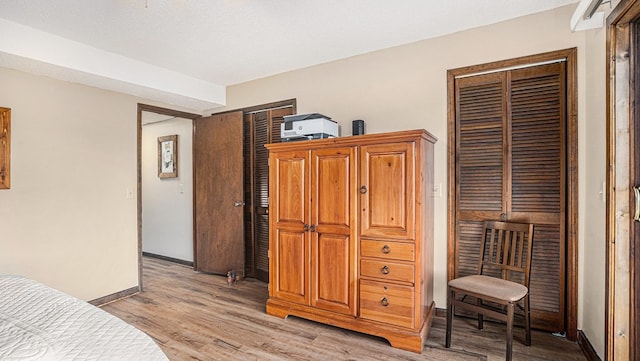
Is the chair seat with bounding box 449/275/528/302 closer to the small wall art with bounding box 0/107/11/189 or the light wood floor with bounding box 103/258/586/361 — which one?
the light wood floor with bounding box 103/258/586/361

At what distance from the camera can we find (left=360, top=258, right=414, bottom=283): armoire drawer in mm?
2385

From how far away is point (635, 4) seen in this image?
1.63 m

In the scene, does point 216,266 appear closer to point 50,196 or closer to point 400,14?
point 50,196

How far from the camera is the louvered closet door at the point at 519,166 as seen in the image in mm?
2486

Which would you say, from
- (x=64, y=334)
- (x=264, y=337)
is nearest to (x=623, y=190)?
(x=264, y=337)

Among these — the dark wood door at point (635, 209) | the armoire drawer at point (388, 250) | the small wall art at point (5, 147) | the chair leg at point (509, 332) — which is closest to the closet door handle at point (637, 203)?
the dark wood door at point (635, 209)

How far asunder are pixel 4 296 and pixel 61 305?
16.6 inches

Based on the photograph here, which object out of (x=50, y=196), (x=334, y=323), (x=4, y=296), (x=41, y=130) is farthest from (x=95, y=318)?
(x=41, y=130)

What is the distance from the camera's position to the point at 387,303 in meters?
2.45

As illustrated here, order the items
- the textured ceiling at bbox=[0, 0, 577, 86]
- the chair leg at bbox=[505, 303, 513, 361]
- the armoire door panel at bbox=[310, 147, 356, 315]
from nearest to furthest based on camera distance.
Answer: the chair leg at bbox=[505, 303, 513, 361]
the textured ceiling at bbox=[0, 0, 577, 86]
the armoire door panel at bbox=[310, 147, 356, 315]

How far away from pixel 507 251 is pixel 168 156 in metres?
4.62

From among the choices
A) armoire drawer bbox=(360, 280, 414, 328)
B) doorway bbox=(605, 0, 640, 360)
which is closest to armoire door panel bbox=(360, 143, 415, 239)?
armoire drawer bbox=(360, 280, 414, 328)

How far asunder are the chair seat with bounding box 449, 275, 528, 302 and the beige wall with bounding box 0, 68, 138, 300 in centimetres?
336

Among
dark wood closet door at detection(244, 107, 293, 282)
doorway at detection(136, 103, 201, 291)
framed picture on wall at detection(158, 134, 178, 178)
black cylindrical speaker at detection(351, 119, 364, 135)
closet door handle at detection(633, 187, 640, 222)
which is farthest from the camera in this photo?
framed picture on wall at detection(158, 134, 178, 178)
